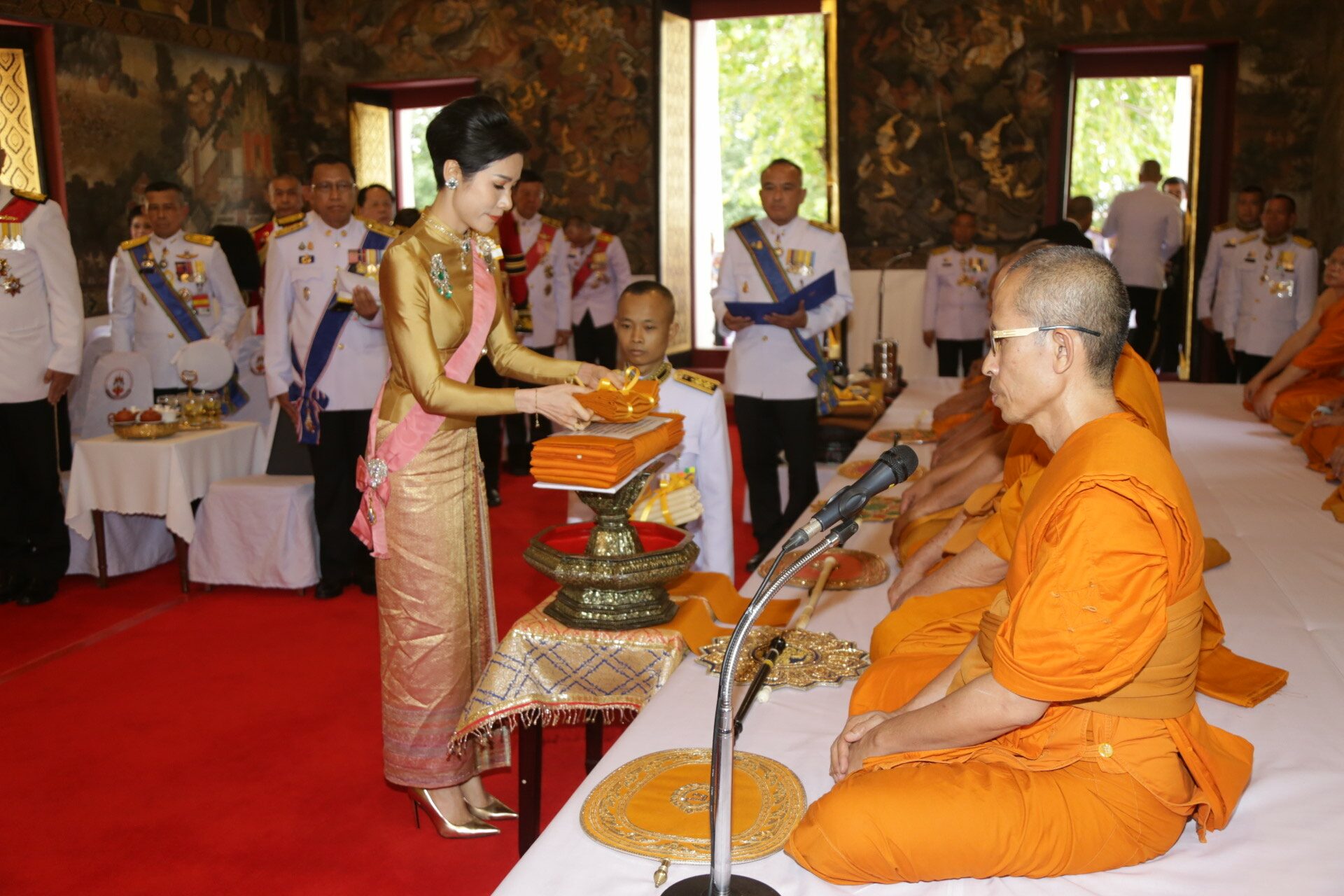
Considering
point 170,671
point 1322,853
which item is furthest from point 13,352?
point 1322,853

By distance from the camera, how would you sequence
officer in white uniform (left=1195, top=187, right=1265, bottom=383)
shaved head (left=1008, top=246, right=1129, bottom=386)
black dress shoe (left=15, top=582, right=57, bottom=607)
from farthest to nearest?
officer in white uniform (left=1195, top=187, right=1265, bottom=383)
black dress shoe (left=15, top=582, right=57, bottom=607)
shaved head (left=1008, top=246, right=1129, bottom=386)

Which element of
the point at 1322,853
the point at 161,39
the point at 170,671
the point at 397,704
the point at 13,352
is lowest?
the point at 170,671

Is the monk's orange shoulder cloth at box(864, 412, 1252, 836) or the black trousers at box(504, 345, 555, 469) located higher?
the monk's orange shoulder cloth at box(864, 412, 1252, 836)

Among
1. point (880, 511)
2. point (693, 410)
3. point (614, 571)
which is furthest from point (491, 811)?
point (880, 511)

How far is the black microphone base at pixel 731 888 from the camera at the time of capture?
5.40ft

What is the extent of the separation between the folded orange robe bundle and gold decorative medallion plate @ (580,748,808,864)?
60cm

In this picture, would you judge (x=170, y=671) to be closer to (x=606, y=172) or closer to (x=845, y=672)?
(x=845, y=672)

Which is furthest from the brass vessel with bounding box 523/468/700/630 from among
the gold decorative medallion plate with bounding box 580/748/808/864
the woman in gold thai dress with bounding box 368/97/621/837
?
the gold decorative medallion plate with bounding box 580/748/808/864

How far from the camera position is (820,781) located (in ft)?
6.59

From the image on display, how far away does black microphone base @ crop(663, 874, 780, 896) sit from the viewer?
1646 millimetres

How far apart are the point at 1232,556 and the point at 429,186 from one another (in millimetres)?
10855

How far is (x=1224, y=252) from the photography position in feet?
28.5

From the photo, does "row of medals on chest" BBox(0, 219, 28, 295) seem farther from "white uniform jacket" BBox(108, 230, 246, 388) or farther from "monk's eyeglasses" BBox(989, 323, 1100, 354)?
"monk's eyeglasses" BBox(989, 323, 1100, 354)

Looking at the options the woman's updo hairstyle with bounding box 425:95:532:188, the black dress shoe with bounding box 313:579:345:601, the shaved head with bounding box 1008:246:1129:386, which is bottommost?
the black dress shoe with bounding box 313:579:345:601
